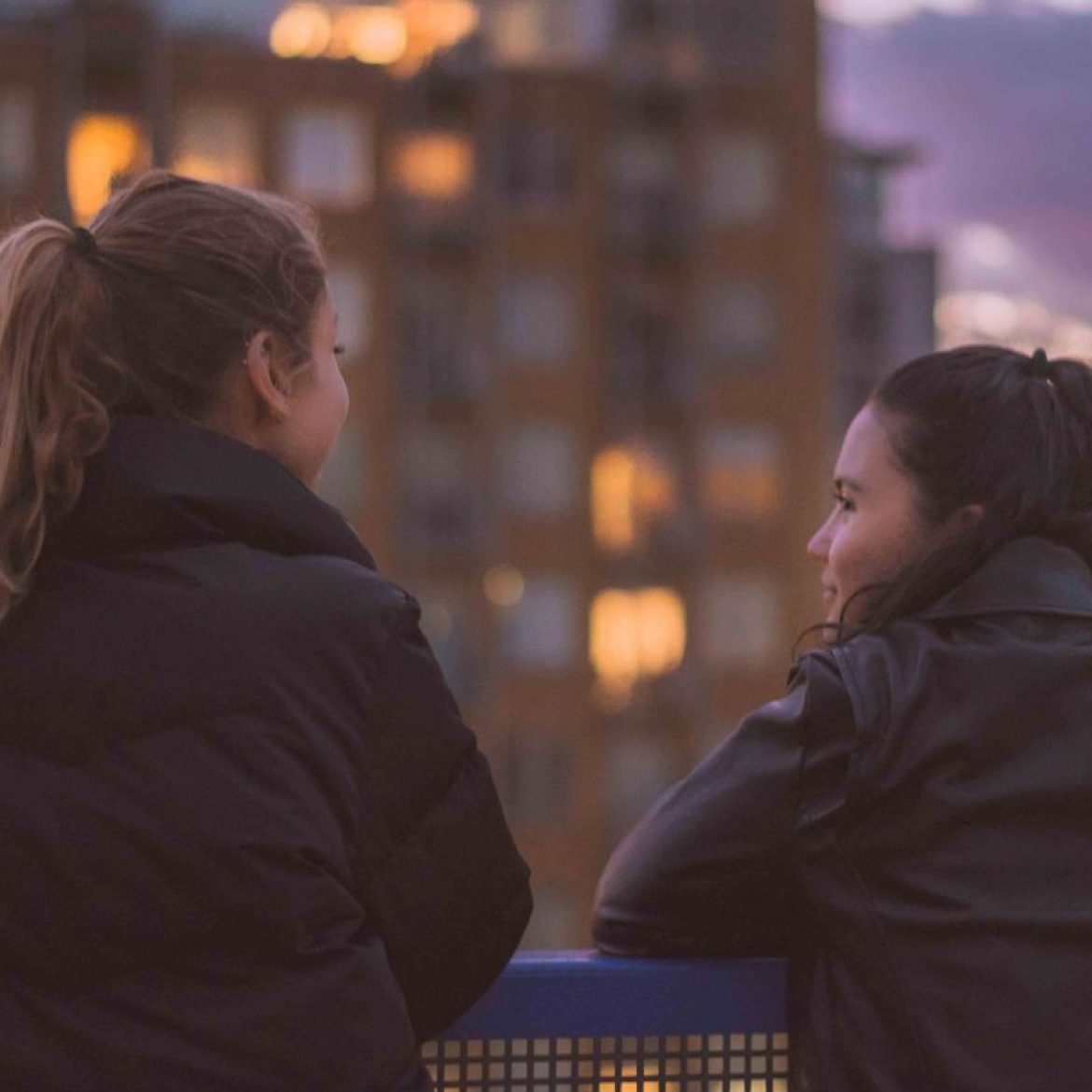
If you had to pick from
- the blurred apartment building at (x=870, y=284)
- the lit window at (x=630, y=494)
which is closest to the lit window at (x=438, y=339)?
the lit window at (x=630, y=494)

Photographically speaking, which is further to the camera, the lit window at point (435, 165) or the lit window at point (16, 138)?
the lit window at point (435, 165)

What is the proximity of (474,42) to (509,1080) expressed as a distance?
2888 cm

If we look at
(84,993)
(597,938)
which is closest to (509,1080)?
(597,938)

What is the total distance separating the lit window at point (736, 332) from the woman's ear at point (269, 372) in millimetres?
29076

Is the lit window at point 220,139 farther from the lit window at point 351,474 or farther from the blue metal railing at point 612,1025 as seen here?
the blue metal railing at point 612,1025

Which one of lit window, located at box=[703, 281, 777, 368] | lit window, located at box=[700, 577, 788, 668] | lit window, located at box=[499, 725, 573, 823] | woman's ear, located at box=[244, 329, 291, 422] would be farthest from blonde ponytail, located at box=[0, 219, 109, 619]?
lit window, located at box=[703, 281, 777, 368]

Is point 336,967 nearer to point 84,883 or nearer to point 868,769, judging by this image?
point 84,883

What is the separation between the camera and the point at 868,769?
223 centimetres

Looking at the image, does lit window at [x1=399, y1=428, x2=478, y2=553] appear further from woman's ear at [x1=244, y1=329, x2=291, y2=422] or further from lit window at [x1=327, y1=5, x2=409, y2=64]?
woman's ear at [x1=244, y1=329, x2=291, y2=422]

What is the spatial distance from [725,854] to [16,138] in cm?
2869

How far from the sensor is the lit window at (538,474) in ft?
99.4

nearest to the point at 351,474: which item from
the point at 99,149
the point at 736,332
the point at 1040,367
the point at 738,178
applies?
the point at 99,149

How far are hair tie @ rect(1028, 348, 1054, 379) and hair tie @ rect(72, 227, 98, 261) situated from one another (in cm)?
127

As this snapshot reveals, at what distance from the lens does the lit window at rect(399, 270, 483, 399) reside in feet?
96.6
